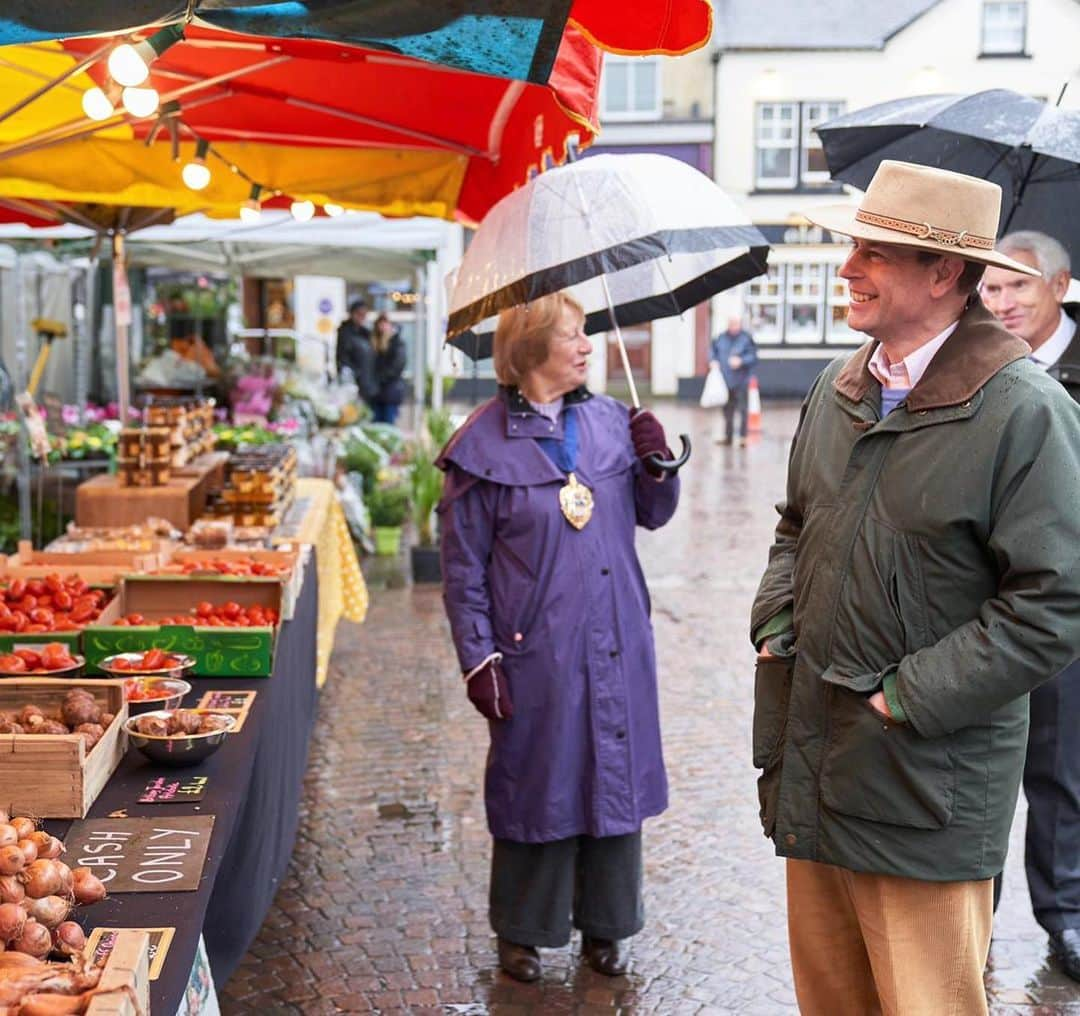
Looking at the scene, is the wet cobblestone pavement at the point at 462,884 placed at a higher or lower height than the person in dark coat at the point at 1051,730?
lower

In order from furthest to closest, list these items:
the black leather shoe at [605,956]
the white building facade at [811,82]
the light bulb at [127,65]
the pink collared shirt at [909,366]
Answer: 1. the white building facade at [811,82]
2. the black leather shoe at [605,956]
3. the light bulb at [127,65]
4. the pink collared shirt at [909,366]

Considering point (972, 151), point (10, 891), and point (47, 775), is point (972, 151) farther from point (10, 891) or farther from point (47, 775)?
point (10, 891)

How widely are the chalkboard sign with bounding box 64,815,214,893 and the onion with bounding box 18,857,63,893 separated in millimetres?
216

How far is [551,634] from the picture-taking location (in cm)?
405

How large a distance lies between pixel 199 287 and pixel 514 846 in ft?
49.5

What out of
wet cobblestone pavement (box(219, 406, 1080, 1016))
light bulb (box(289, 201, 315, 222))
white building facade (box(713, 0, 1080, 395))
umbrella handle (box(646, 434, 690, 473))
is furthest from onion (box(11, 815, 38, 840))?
white building facade (box(713, 0, 1080, 395))

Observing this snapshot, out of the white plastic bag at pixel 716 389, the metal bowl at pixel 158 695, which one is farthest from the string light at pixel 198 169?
the white plastic bag at pixel 716 389

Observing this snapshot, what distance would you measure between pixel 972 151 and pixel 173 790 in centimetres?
356

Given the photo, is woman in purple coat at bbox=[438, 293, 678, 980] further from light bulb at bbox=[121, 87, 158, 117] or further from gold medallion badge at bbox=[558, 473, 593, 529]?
light bulb at bbox=[121, 87, 158, 117]

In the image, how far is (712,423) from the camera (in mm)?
25750

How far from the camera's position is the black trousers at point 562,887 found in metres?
4.14

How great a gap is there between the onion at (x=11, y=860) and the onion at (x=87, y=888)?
0.46ft

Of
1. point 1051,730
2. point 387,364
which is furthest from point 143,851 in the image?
point 387,364

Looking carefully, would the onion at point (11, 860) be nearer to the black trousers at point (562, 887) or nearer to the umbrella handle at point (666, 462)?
the black trousers at point (562, 887)
